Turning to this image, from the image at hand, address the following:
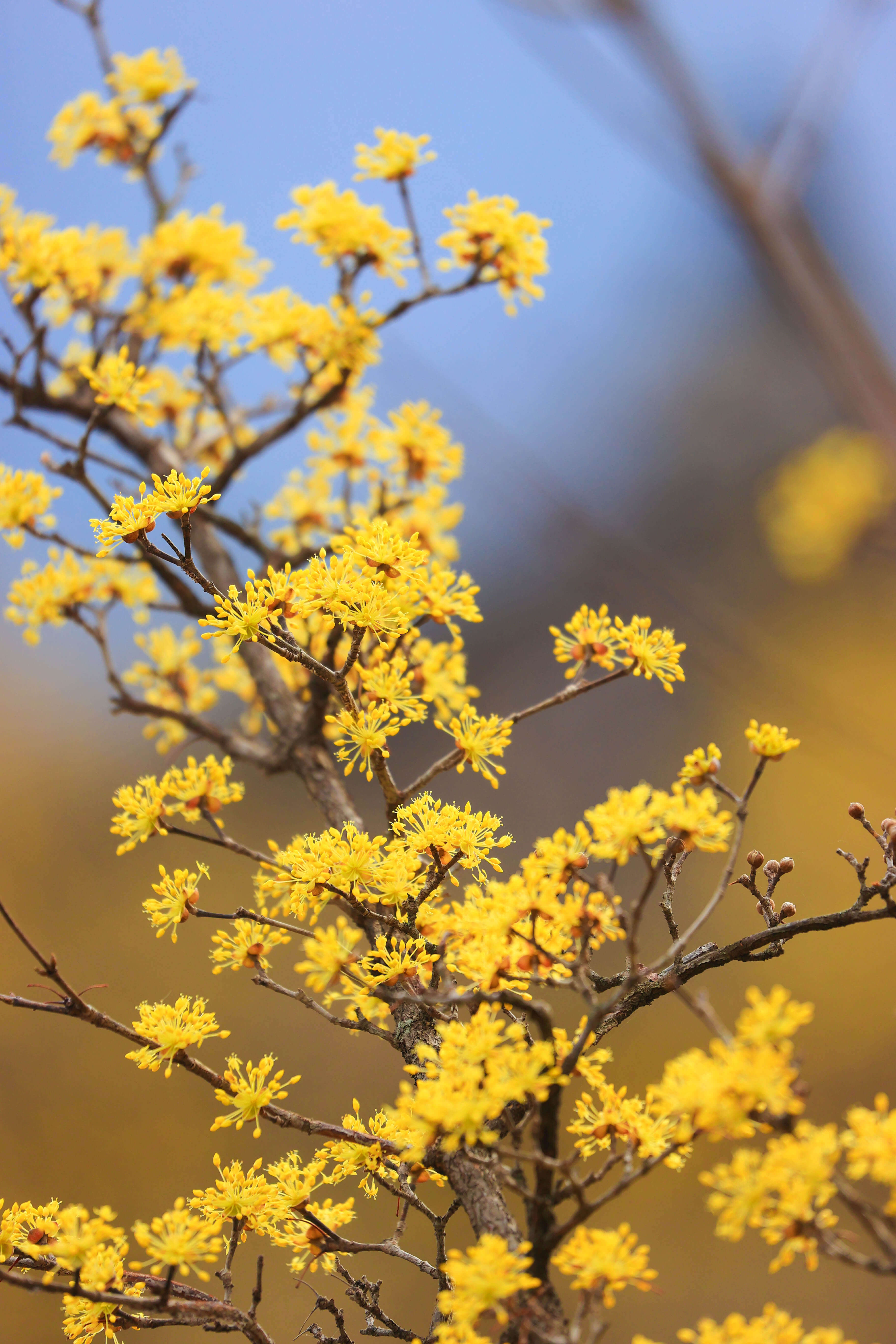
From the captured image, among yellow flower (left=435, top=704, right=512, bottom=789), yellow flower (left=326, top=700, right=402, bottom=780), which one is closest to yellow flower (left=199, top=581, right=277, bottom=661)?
yellow flower (left=326, top=700, right=402, bottom=780)

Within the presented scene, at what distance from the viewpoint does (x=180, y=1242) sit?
78 centimetres

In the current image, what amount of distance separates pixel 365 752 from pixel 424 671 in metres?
0.33

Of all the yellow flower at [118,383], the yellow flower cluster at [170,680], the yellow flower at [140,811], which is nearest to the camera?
the yellow flower at [140,811]

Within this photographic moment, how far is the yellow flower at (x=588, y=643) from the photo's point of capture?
40.8 inches

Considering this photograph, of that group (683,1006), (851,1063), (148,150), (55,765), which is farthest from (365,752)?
(55,765)

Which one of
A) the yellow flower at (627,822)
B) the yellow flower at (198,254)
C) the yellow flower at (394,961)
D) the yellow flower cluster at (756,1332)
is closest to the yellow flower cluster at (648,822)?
the yellow flower at (627,822)

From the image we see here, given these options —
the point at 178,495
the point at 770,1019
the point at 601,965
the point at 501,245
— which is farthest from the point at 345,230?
the point at 601,965

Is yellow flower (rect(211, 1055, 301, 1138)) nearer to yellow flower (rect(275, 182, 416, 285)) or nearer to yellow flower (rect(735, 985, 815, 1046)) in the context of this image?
yellow flower (rect(735, 985, 815, 1046))

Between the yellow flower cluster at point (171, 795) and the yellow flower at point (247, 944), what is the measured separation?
17 cm

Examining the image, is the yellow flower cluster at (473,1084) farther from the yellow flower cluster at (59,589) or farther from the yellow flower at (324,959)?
the yellow flower cluster at (59,589)

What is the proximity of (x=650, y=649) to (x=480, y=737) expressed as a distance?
0.73 feet

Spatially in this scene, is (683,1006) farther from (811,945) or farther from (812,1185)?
(812,1185)

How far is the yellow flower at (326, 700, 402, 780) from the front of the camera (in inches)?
36.9

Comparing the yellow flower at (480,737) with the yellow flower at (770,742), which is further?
the yellow flower at (480,737)
